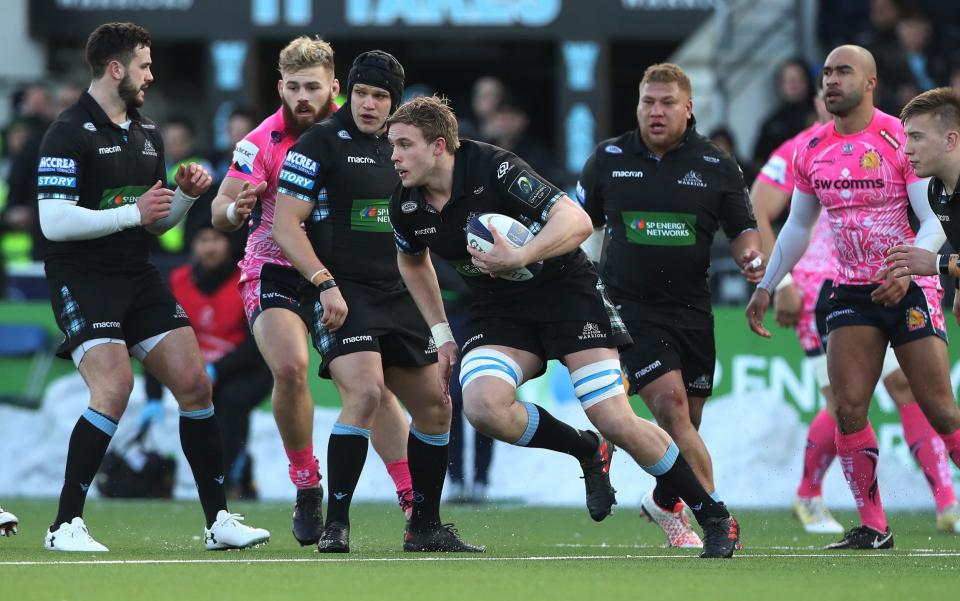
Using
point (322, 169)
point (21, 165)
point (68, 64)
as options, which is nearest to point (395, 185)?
point (322, 169)

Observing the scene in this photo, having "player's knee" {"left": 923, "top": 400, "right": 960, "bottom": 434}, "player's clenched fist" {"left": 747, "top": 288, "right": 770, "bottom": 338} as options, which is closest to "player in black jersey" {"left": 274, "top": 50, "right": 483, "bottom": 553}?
"player's clenched fist" {"left": 747, "top": 288, "right": 770, "bottom": 338}

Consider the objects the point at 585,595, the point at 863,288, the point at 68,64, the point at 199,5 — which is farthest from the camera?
the point at 68,64

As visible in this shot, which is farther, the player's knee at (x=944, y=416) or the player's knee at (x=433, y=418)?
the player's knee at (x=944, y=416)

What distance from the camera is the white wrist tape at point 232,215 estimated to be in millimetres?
9156

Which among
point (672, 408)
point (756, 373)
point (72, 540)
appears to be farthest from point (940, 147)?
point (756, 373)

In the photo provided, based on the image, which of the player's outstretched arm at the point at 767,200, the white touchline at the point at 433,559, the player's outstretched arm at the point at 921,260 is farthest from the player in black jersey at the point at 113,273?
the player's outstretched arm at the point at 767,200

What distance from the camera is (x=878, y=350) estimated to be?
9.30 metres

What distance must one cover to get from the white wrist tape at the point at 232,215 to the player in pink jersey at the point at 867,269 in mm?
3092

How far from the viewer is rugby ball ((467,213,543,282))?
805cm

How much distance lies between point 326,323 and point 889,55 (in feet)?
31.3

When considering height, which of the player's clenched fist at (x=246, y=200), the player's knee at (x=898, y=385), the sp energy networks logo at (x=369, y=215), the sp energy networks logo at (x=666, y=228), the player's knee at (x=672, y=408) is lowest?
the player's knee at (x=898, y=385)

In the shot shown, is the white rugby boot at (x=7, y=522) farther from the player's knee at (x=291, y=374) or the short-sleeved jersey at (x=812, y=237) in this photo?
the short-sleeved jersey at (x=812, y=237)

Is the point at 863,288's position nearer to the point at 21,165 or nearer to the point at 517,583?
the point at 517,583

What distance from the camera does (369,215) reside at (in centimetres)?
917
